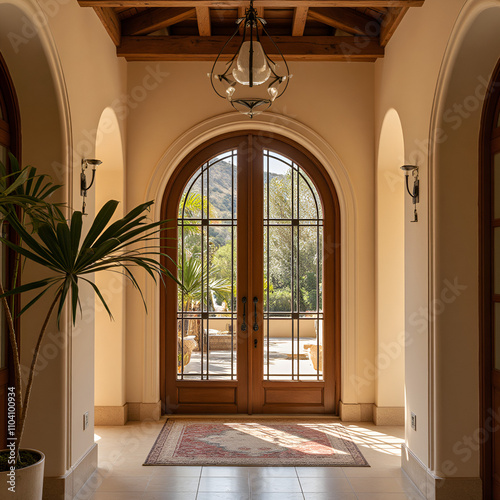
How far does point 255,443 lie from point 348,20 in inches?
148

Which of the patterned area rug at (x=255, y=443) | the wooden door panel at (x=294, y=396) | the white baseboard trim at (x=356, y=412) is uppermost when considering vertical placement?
the wooden door panel at (x=294, y=396)

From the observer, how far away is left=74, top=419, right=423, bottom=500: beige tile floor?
3.51 metres

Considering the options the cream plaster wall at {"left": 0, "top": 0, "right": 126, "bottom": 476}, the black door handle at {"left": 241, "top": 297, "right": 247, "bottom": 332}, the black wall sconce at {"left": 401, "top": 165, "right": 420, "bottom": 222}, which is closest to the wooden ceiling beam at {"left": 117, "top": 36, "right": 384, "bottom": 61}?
the cream plaster wall at {"left": 0, "top": 0, "right": 126, "bottom": 476}

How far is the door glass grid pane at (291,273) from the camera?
5434 mm

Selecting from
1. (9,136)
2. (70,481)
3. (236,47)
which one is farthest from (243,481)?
(236,47)

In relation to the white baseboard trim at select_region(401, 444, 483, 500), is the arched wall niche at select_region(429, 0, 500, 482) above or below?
above

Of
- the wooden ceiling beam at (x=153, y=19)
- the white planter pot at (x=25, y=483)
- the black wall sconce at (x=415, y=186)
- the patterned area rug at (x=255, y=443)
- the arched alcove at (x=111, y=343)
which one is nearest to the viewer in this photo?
the white planter pot at (x=25, y=483)

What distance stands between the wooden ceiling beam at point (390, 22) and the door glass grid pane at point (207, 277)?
6.25ft

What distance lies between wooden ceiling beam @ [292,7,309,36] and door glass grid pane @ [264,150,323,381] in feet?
3.84

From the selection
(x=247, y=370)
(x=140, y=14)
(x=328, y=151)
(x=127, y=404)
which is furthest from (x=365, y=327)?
(x=140, y=14)

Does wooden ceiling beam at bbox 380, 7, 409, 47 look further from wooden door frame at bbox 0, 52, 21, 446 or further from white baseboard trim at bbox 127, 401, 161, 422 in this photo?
white baseboard trim at bbox 127, 401, 161, 422

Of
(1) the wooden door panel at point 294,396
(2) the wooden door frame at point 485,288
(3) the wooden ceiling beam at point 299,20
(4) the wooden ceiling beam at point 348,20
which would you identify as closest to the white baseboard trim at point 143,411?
(1) the wooden door panel at point 294,396

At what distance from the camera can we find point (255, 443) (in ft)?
14.8

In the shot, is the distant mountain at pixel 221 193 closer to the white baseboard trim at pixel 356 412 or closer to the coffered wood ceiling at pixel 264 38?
the coffered wood ceiling at pixel 264 38
